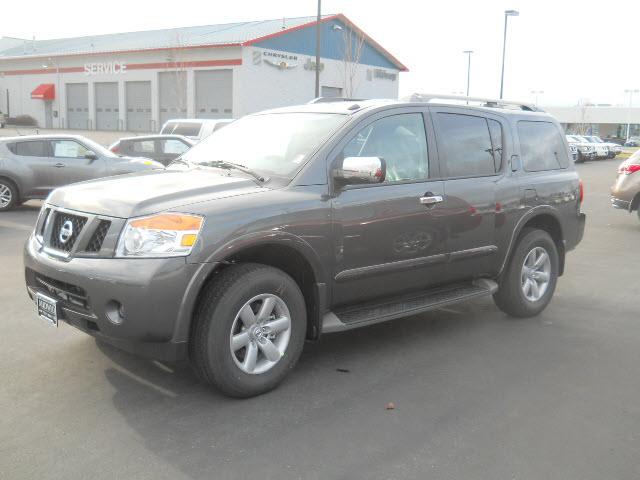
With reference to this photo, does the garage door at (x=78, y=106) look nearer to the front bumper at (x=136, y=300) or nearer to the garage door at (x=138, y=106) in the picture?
the garage door at (x=138, y=106)

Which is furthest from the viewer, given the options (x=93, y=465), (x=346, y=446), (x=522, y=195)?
(x=522, y=195)

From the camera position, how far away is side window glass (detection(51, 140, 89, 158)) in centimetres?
1327

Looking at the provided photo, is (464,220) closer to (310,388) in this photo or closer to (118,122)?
(310,388)

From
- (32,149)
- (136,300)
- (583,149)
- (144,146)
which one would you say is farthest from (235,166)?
(583,149)

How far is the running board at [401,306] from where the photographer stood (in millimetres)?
4473

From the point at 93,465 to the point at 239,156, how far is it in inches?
94.9

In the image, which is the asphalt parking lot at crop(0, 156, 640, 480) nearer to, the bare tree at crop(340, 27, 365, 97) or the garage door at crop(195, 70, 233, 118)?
the garage door at crop(195, 70, 233, 118)

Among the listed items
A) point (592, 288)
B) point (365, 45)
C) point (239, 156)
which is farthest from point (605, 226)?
point (365, 45)

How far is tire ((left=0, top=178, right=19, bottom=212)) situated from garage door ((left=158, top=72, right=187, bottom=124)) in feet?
110

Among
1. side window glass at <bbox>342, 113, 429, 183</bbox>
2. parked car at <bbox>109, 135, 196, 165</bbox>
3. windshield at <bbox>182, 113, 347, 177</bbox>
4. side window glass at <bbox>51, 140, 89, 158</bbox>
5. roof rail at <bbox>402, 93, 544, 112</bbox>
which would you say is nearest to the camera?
windshield at <bbox>182, 113, 347, 177</bbox>

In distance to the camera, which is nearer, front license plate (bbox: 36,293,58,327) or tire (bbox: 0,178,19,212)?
front license plate (bbox: 36,293,58,327)

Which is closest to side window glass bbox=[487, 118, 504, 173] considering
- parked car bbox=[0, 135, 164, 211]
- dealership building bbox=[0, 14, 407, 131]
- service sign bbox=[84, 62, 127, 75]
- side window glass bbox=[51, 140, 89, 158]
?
parked car bbox=[0, 135, 164, 211]

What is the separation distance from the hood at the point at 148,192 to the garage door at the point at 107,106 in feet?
162

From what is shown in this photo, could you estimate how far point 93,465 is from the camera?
128 inches
